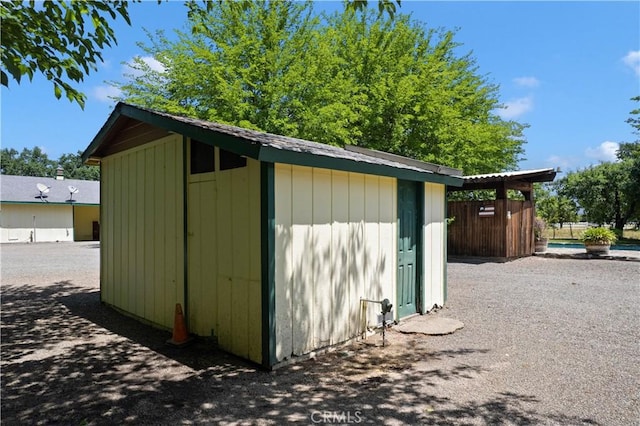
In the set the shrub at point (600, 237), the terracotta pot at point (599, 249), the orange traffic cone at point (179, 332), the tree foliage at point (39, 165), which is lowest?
the orange traffic cone at point (179, 332)

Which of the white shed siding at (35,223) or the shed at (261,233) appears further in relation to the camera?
the white shed siding at (35,223)

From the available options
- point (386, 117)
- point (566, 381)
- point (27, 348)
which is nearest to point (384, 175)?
point (566, 381)

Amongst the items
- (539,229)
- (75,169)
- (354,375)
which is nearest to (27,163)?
(75,169)

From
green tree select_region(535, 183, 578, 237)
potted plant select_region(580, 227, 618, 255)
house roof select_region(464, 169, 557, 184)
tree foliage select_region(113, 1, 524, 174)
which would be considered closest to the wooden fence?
house roof select_region(464, 169, 557, 184)

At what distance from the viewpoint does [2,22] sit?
3.53 m

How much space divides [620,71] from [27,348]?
16770 millimetres

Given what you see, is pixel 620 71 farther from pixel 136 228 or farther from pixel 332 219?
pixel 136 228

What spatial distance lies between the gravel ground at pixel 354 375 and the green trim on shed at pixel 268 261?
27 centimetres

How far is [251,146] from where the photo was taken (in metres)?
3.72

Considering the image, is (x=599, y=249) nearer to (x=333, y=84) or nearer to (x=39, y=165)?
(x=333, y=84)

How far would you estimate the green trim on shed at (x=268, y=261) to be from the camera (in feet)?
12.8

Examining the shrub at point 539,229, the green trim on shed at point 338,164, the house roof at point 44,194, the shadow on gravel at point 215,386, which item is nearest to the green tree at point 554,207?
the shrub at point 539,229

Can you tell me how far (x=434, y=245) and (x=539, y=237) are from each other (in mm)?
10933

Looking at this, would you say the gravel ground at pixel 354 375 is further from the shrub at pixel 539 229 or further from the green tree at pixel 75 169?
the green tree at pixel 75 169
